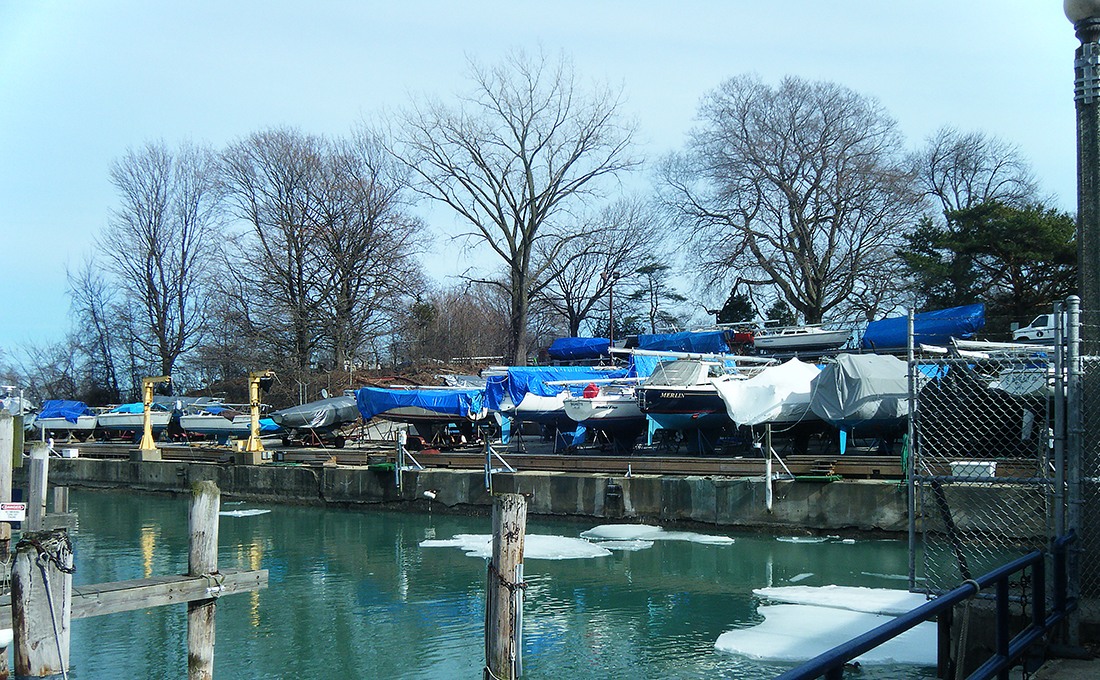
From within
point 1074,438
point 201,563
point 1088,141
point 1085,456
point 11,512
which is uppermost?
point 1088,141

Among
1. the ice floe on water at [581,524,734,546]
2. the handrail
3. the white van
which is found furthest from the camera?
the white van

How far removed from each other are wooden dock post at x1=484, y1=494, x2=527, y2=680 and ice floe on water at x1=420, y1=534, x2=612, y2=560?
9.04 metres

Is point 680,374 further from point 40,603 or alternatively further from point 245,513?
point 40,603

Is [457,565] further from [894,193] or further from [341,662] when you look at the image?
[894,193]

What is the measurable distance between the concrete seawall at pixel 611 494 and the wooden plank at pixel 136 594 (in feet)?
21.8

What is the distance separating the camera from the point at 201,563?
29.1ft

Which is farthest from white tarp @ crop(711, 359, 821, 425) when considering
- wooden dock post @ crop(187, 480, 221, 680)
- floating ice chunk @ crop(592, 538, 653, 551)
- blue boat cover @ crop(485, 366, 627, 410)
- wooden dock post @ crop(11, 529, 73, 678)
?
wooden dock post @ crop(11, 529, 73, 678)

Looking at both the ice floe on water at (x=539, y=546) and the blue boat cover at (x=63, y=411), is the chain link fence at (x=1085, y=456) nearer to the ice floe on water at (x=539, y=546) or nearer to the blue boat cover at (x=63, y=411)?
the ice floe on water at (x=539, y=546)


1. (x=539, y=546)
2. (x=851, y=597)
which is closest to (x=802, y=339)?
(x=539, y=546)

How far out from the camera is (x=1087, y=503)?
21.2ft

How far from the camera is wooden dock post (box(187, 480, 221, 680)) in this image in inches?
348

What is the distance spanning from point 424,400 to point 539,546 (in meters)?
11.8

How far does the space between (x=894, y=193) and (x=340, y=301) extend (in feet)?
91.1

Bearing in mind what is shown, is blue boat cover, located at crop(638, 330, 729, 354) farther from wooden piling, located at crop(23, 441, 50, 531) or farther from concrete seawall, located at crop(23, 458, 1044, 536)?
wooden piling, located at crop(23, 441, 50, 531)
